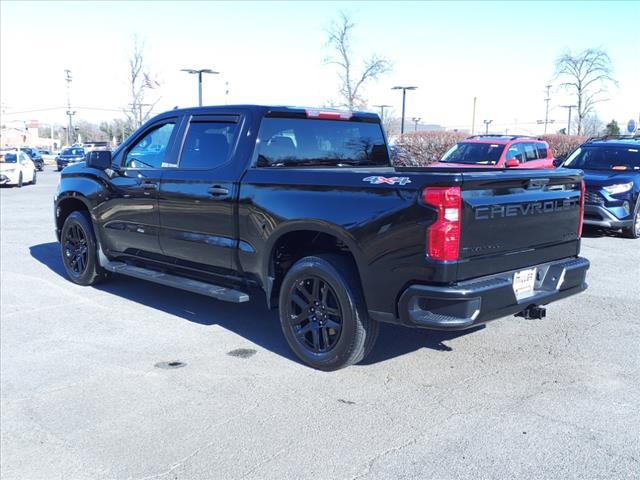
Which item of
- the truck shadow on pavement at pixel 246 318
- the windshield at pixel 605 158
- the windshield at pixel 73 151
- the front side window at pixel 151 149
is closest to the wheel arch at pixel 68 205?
the truck shadow on pavement at pixel 246 318

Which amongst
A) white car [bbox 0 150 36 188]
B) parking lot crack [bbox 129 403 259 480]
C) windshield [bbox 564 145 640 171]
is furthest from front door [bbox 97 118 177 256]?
white car [bbox 0 150 36 188]

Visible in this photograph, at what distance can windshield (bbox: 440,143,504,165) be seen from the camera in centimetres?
1527

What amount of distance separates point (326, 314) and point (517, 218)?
1.51 m

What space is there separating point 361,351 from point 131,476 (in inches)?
71.3

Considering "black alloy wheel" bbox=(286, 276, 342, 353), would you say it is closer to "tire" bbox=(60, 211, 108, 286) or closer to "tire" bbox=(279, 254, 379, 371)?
"tire" bbox=(279, 254, 379, 371)

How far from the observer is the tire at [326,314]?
14.6 feet

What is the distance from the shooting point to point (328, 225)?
176 inches

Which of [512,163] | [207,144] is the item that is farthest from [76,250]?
[512,163]

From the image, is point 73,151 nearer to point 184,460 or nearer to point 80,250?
point 80,250

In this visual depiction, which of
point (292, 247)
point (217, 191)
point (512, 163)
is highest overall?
point (512, 163)

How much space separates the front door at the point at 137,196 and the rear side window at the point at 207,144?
24 cm

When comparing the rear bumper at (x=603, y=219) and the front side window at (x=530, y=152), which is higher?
the front side window at (x=530, y=152)

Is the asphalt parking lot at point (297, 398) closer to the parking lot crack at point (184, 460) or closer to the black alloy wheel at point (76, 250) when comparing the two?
the parking lot crack at point (184, 460)

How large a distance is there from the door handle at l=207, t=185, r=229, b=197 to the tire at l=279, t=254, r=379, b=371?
37.3 inches
